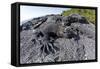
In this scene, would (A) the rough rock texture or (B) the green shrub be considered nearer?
(A) the rough rock texture

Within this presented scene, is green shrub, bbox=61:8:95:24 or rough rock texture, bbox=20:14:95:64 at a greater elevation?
green shrub, bbox=61:8:95:24

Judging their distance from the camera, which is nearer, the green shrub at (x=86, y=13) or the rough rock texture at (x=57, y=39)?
the rough rock texture at (x=57, y=39)

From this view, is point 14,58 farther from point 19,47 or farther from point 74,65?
point 74,65

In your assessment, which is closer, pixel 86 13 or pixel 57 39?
pixel 57 39

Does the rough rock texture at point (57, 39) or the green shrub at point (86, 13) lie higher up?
the green shrub at point (86, 13)

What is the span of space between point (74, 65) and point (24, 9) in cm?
105

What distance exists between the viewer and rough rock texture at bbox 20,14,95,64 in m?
3.32

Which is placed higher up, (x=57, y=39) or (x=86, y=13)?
(x=86, y=13)

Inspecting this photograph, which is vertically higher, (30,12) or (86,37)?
(30,12)

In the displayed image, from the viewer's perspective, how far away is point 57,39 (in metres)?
3.49

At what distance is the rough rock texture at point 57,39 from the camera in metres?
3.32

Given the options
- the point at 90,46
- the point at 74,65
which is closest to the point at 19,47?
the point at 74,65

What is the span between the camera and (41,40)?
11.1 ft
